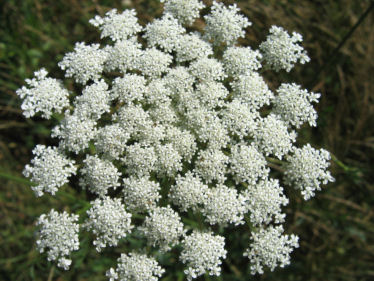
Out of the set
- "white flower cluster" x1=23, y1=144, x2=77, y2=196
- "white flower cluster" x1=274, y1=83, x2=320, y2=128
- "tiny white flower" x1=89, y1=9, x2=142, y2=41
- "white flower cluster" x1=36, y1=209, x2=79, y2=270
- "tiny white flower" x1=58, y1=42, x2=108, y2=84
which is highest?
"white flower cluster" x1=274, y1=83, x2=320, y2=128

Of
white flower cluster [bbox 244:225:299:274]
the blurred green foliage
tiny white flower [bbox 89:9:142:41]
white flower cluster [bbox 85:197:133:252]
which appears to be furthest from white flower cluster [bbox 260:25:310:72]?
white flower cluster [bbox 85:197:133:252]

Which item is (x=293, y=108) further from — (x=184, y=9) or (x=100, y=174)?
(x=100, y=174)

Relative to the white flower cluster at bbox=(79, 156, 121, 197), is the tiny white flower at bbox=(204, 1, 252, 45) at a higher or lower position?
higher

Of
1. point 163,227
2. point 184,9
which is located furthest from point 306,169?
point 184,9

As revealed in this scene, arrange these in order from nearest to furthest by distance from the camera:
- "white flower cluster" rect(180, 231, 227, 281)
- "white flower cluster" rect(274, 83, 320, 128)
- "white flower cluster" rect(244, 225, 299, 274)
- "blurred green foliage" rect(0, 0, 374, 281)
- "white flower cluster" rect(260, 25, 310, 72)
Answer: "white flower cluster" rect(180, 231, 227, 281), "white flower cluster" rect(244, 225, 299, 274), "white flower cluster" rect(274, 83, 320, 128), "white flower cluster" rect(260, 25, 310, 72), "blurred green foliage" rect(0, 0, 374, 281)

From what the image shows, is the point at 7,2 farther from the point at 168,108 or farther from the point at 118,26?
the point at 168,108

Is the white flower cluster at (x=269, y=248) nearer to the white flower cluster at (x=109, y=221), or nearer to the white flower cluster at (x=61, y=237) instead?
the white flower cluster at (x=109, y=221)

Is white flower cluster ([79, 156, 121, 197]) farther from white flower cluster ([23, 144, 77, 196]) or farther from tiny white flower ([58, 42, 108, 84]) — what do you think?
tiny white flower ([58, 42, 108, 84])

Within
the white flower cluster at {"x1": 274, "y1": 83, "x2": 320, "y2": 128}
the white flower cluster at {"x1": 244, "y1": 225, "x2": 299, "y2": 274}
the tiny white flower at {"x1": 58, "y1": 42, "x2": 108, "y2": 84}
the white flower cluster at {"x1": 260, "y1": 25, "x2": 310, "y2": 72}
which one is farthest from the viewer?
the white flower cluster at {"x1": 260, "y1": 25, "x2": 310, "y2": 72}
